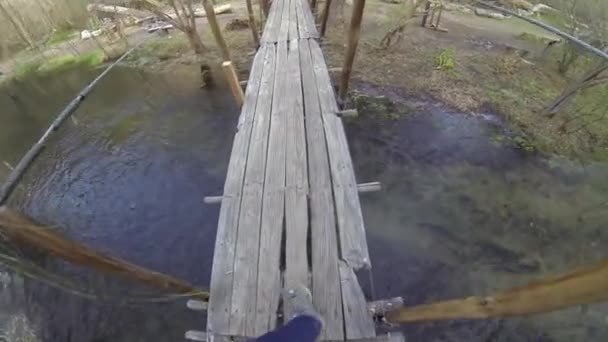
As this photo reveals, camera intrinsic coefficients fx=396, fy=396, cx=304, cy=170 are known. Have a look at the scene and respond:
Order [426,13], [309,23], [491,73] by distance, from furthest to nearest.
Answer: [426,13]
[491,73]
[309,23]

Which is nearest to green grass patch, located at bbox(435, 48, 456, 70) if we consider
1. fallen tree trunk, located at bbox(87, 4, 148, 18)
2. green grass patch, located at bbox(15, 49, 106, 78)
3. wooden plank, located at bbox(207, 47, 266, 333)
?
wooden plank, located at bbox(207, 47, 266, 333)

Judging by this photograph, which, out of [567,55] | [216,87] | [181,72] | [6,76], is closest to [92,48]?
[6,76]

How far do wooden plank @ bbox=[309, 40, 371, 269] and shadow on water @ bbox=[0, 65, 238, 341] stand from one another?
9.00 ft

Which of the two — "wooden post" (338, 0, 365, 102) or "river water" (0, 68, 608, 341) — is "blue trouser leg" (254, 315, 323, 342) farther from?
"wooden post" (338, 0, 365, 102)

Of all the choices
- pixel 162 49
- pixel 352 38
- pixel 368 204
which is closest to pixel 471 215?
pixel 368 204

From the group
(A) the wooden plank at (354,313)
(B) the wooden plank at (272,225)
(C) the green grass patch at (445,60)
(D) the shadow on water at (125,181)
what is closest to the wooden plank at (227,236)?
(B) the wooden plank at (272,225)

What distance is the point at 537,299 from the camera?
1464mm

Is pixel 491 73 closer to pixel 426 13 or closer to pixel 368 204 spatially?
pixel 426 13

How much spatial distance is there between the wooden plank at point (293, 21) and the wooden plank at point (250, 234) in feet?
6.63

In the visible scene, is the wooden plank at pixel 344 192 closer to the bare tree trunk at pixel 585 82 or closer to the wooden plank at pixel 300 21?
the wooden plank at pixel 300 21

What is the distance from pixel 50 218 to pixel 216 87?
426 centimetres

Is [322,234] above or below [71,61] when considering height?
above

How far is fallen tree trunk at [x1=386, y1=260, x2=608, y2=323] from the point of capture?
1210 mm

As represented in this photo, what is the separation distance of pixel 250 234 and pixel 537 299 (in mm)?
1824
